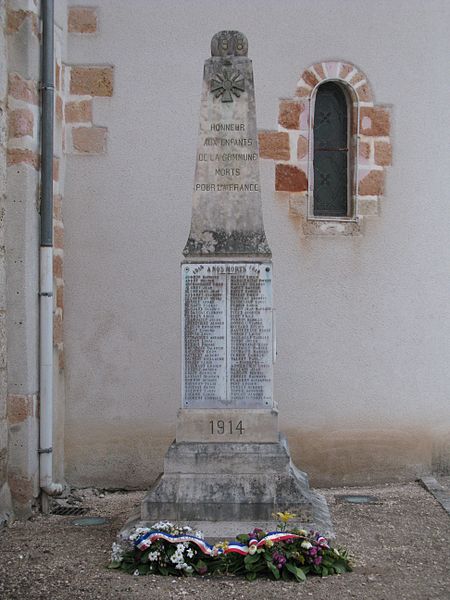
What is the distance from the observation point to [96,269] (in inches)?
276

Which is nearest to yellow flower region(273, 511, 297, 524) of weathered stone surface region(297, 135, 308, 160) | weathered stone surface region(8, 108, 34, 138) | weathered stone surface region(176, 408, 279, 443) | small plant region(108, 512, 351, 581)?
small plant region(108, 512, 351, 581)

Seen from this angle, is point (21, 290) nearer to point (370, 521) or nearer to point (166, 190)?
point (166, 190)

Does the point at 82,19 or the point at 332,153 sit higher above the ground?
the point at 82,19

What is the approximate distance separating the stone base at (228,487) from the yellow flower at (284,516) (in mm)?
77

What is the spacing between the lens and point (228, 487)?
516 cm

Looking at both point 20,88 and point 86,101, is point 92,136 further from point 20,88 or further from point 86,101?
point 20,88

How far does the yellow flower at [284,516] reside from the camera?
192 inches

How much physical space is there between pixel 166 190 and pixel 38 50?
154 cm

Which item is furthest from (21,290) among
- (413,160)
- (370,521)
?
(413,160)

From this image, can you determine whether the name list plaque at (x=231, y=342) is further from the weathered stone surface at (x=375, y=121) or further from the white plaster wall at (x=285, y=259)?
the weathered stone surface at (x=375, y=121)

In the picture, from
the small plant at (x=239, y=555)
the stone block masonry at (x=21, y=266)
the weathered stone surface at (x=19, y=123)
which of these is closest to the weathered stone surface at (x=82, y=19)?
the stone block masonry at (x=21, y=266)

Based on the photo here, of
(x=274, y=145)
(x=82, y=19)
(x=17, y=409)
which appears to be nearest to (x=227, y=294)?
(x=17, y=409)

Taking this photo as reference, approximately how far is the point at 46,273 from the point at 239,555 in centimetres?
281

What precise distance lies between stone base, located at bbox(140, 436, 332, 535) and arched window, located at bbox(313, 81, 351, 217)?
280 cm
